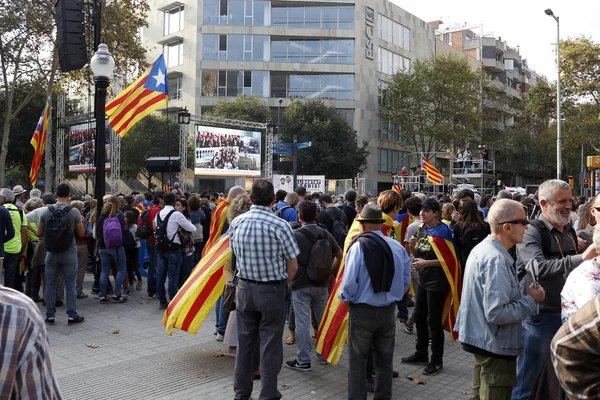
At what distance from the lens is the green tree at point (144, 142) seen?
134 ft

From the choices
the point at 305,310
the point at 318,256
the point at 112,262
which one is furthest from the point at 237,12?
the point at 305,310

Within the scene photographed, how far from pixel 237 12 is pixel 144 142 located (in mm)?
13817

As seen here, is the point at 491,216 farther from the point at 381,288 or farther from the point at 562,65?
the point at 562,65

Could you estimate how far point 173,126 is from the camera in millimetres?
42281

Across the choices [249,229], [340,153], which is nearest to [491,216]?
[249,229]

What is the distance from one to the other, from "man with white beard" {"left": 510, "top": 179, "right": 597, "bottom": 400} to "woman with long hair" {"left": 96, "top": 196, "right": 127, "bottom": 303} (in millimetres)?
6750

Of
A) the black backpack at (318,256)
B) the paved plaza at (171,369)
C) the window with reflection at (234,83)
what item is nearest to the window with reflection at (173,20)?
the window with reflection at (234,83)

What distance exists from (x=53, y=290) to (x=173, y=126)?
36191 millimetres

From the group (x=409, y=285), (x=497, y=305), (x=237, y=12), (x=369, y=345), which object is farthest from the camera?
(x=237, y=12)

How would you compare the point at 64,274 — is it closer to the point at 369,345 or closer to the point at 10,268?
the point at 10,268

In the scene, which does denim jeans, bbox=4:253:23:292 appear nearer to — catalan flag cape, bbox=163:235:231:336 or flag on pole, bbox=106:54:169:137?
catalan flag cape, bbox=163:235:231:336

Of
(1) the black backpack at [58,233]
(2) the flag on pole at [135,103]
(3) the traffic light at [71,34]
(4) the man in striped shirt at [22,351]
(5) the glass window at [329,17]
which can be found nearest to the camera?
(4) the man in striped shirt at [22,351]

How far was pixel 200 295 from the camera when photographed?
621cm

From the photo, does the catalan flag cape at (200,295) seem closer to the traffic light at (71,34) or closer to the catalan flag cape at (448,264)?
the catalan flag cape at (448,264)
